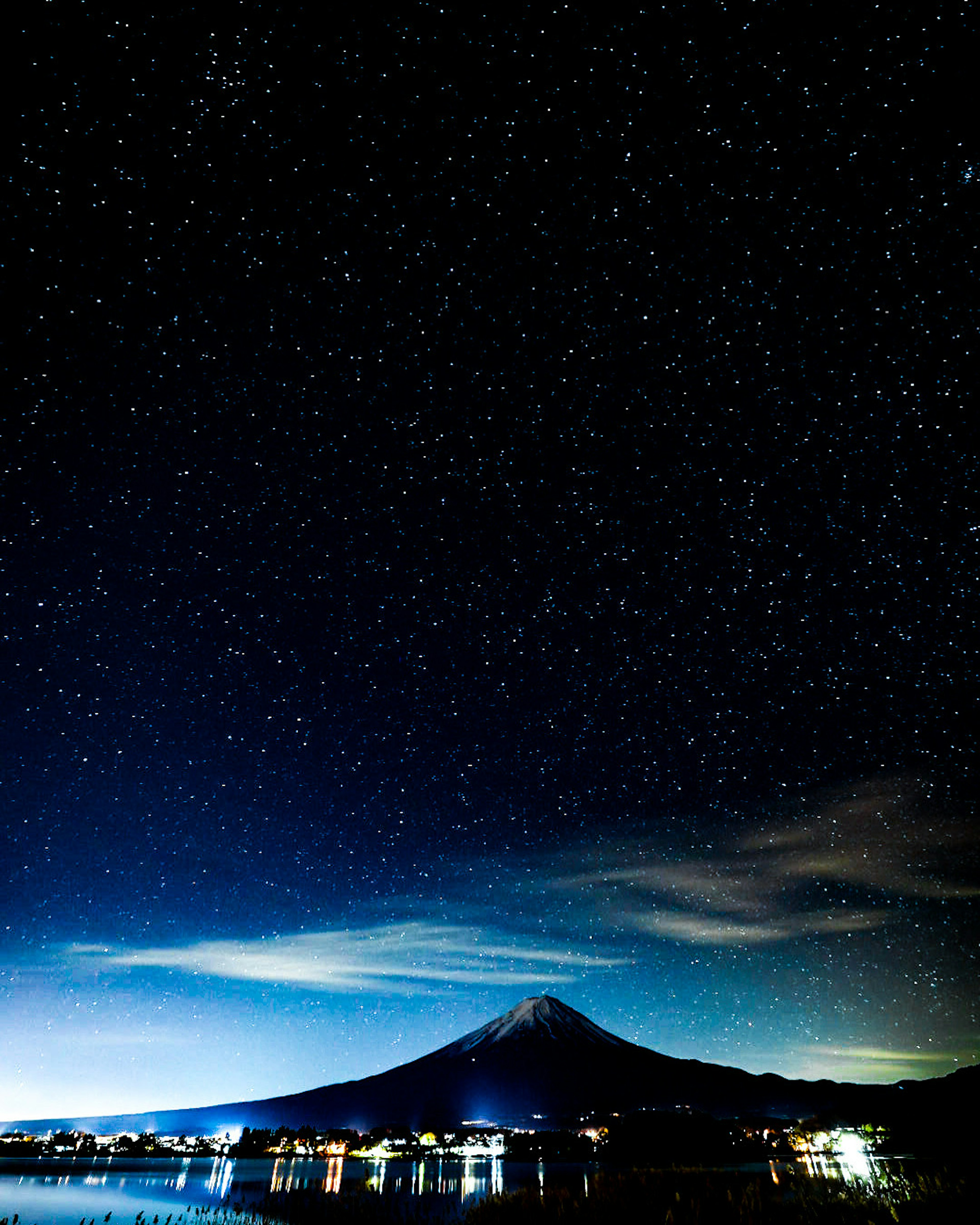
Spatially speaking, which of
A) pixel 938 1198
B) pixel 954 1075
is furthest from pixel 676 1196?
pixel 954 1075

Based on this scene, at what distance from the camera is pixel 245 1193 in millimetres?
64250

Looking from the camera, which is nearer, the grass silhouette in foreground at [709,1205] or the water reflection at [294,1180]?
the grass silhouette in foreground at [709,1205]

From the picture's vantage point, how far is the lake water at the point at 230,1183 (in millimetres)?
46250

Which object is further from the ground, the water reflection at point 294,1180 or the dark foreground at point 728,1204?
the dark foreground at point 728,1204

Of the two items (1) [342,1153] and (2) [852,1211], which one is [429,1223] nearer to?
(2) [852,1211]

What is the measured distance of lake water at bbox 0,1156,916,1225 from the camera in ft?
152

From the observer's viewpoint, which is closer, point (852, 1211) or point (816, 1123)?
point (852, 1211)

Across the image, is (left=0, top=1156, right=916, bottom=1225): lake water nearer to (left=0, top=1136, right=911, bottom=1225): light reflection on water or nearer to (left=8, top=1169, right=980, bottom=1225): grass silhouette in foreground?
(left=0, top=1136, right=911, bottom=1225): light reflection on water

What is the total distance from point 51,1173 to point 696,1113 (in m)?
115

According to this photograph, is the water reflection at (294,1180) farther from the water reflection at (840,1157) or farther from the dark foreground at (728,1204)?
the dark foreground at (728,1204)

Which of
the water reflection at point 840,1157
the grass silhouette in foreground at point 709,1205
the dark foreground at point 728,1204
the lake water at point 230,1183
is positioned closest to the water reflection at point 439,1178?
the lake water at point 230,1183

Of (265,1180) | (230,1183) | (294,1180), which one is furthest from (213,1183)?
(294,1180)

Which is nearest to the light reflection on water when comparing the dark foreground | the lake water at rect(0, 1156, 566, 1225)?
the lake water at rect(0, 1156, 566, 1225)

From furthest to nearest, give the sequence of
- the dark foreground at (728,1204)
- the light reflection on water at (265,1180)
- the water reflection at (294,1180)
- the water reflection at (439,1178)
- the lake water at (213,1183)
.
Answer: the water reflection at (439,1178) → the lake water at (213,1183) → the light reflection on water at (265,1180) → the water reflection at (294,1180) → the dark foreground at (728,1204)
